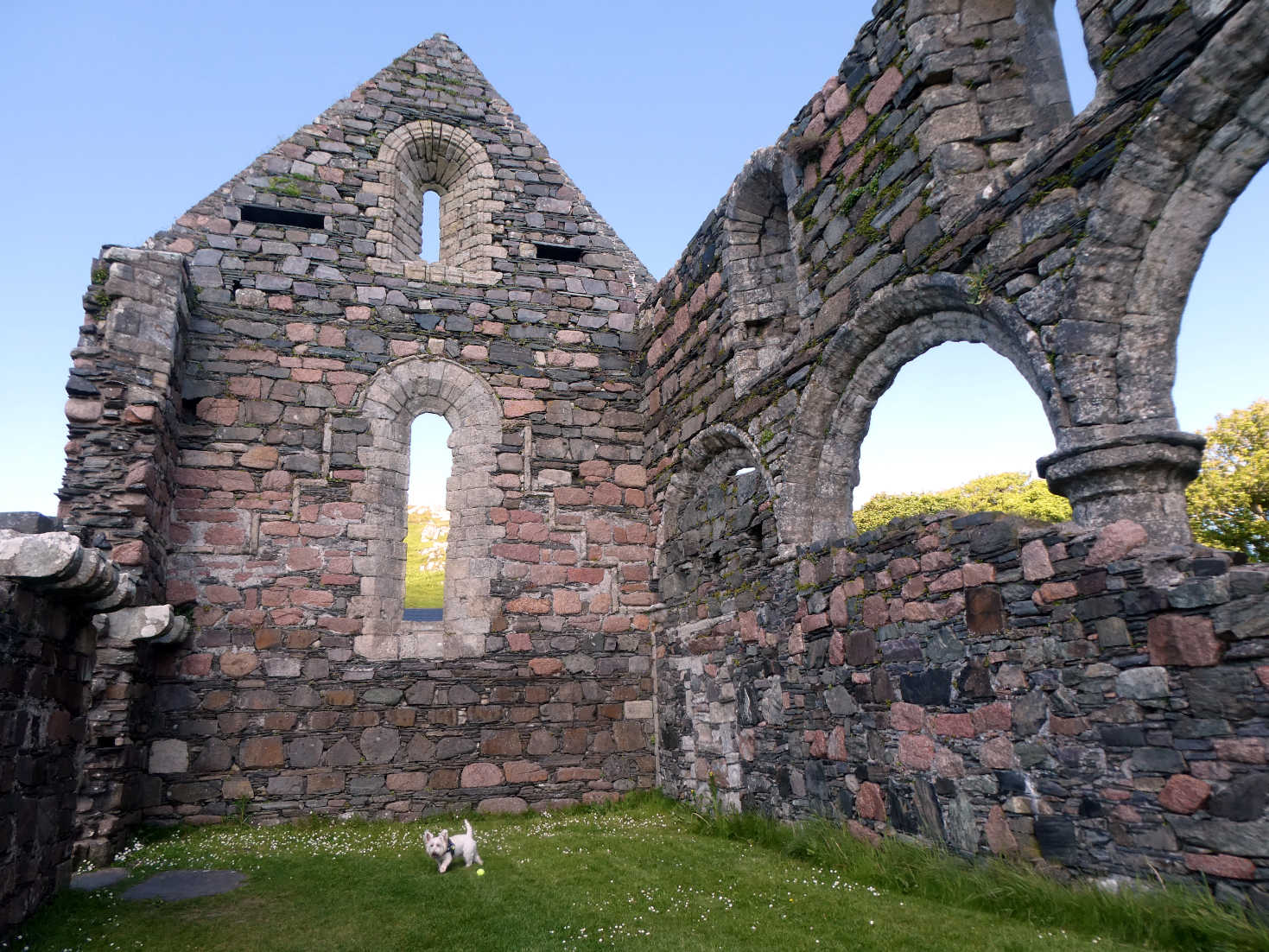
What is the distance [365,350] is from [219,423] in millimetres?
1782

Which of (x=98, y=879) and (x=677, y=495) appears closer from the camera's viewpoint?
(x=98, y=879)

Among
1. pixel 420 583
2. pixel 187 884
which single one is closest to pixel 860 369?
pixel 187 884

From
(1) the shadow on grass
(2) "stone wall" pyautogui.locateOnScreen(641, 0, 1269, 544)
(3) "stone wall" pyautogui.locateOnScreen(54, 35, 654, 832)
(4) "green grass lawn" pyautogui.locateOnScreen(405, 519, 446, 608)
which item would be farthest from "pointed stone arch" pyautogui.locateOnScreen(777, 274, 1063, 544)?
(4) "green grass lawn" pyautogui.locateOnScreen(405, 519, 446, 608)

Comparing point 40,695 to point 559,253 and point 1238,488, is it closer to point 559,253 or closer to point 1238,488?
point 559,253

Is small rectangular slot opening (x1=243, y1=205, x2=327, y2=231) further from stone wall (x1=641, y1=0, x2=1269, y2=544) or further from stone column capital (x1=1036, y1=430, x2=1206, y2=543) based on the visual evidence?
stone column capital (x1=1036, y1=430, x2=1206, y2=543)

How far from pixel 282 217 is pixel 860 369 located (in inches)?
288

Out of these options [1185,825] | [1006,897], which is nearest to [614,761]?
[1006,897]

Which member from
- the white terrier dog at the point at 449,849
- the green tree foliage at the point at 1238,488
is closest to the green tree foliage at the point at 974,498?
the green tree foliage at the point at 1238,488

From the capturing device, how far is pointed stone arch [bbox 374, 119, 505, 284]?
10.3 metres

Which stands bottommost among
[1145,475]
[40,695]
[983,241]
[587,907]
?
[587,907]

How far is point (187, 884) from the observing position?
19.3 ft

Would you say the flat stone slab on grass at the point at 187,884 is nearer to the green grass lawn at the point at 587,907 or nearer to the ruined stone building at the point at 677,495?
the green grass lawn at the point at 587,907

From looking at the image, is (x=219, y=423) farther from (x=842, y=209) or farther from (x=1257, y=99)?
(x=1257, y=99)

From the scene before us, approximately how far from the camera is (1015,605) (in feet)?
15.8
